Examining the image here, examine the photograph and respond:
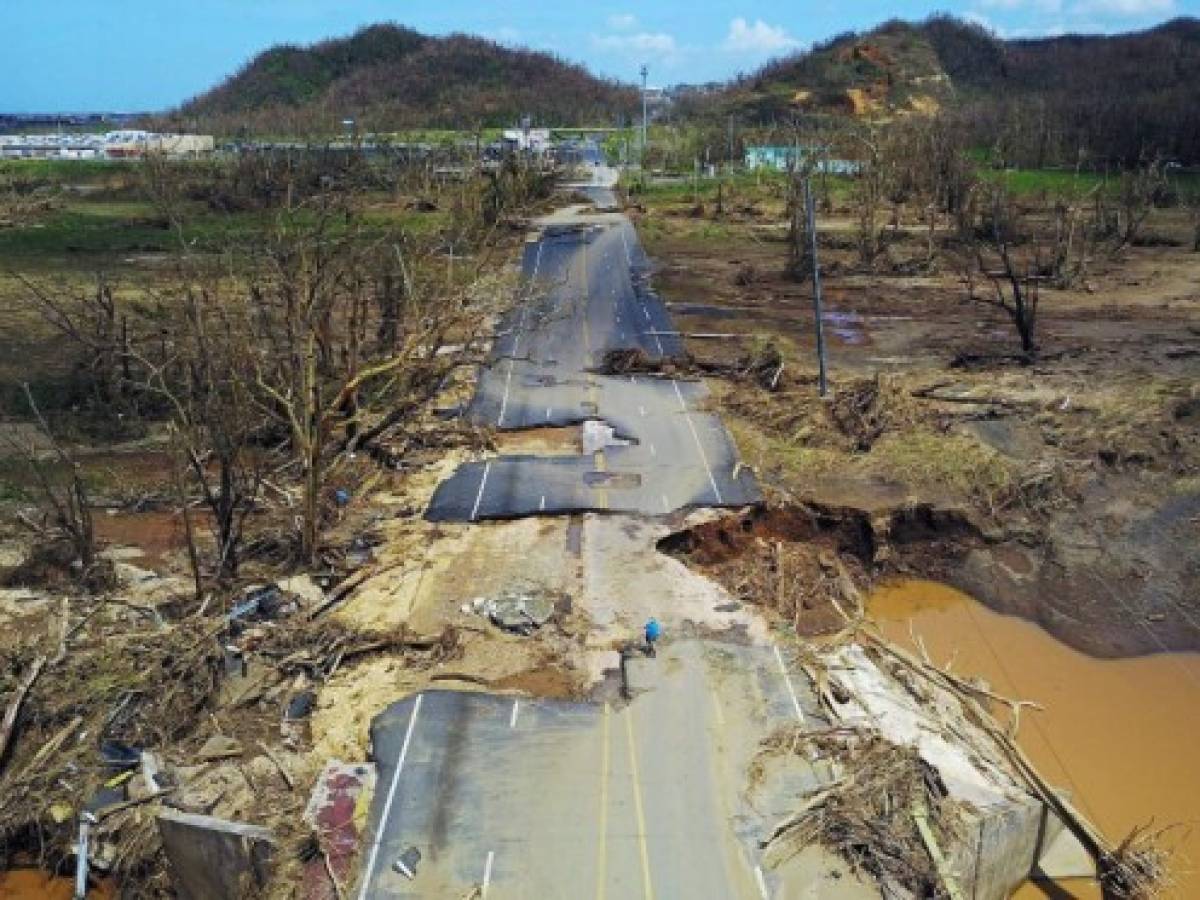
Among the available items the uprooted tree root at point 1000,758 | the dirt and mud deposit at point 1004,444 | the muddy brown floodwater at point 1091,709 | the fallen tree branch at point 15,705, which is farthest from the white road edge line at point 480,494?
the fallen tree branch at point 15,705

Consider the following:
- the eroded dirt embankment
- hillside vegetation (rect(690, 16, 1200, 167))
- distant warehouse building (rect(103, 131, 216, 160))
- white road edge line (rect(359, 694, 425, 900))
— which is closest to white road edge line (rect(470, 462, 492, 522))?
the eroded dirt embankment

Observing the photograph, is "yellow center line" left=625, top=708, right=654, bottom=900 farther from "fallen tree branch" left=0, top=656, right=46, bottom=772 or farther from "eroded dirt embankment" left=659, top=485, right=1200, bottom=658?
"fallen tree branch" left=0, top=656, right=46, bottom=772

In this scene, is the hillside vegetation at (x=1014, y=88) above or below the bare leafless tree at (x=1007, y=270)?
above

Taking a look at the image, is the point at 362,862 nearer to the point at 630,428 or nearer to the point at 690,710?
the point at 690,710

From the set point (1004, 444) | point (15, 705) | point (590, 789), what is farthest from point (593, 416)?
point (15, 705)

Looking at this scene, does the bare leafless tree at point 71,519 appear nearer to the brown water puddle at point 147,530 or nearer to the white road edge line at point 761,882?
the brown water puddle at point 147,530

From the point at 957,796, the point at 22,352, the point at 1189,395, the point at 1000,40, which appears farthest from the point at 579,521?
the point at 1000,40
